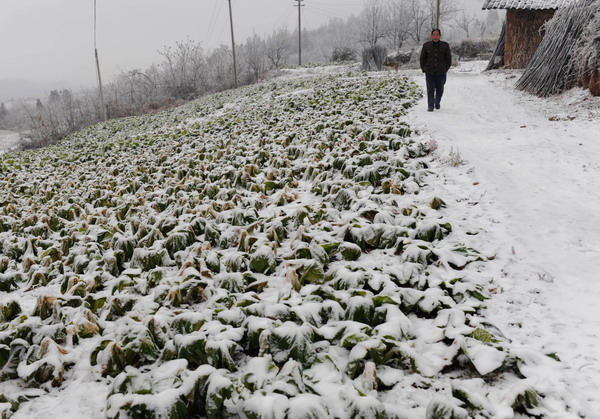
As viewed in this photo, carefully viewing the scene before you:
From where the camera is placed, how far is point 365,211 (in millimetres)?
4277

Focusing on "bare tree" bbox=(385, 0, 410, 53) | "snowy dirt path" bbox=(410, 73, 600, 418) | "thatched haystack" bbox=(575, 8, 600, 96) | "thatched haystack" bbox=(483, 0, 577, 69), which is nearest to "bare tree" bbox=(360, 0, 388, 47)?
"bare tree" bbox=(385, 0, 410, 53)

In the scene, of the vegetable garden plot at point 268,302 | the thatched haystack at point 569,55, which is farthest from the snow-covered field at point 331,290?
the thatched haystack at point 569,55

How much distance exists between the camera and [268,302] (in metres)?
3.09

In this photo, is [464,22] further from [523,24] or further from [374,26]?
[523,24]

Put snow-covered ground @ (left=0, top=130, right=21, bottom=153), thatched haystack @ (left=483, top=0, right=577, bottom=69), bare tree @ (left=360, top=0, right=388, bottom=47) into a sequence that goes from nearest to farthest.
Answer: thatched haystack @ (left=483, top=0, right=577, bottom=69), snow-covered ground @ (left=0, top=130, right=21, bottom=153), bare tree @ (left=360, top=0, right=388, bottom=47)

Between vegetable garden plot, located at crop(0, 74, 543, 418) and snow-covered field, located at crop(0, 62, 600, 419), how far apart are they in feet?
0.05

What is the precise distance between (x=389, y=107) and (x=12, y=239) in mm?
8266

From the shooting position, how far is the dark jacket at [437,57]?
29.6 ft

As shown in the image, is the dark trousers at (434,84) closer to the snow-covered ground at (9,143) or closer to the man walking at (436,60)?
the man walking at (436,60)

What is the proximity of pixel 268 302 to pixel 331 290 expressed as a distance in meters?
0.49

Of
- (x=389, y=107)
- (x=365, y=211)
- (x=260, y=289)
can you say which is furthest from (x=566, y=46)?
(x=260, y=289)

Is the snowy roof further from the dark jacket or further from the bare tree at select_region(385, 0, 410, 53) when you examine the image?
the bare tree at select_region(385, 0, 410, 53)

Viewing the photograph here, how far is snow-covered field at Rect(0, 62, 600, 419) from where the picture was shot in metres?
2.23

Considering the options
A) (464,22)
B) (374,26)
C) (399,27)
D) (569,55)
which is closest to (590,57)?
(569,55)
